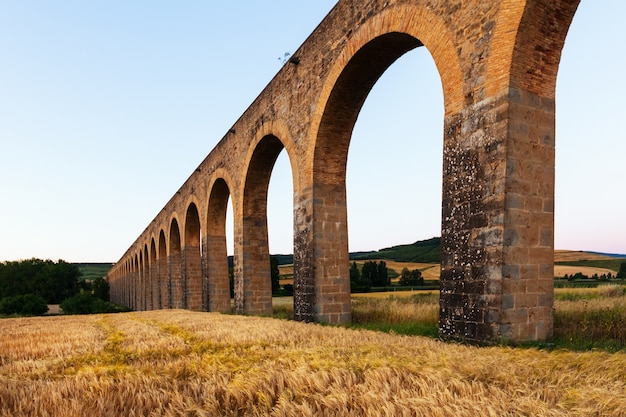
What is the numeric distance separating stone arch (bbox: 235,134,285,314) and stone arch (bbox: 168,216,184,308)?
11.8m

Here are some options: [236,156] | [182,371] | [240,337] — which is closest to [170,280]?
[236,156]

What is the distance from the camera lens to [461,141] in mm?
6082

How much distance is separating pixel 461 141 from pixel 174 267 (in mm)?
24616

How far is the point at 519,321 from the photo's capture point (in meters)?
5.28

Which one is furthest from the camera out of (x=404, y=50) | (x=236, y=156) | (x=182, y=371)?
(x=236, y=156)

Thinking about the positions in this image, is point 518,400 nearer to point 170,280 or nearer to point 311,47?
point 311,47

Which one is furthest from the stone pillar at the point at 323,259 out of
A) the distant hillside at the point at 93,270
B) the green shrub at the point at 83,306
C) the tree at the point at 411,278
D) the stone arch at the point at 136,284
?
the distant hillside at the point at 93,270

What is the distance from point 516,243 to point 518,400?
341 centimetres

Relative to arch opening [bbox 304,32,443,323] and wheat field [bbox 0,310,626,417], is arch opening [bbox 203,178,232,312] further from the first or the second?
wheat field [bbox 0,310,626,417]

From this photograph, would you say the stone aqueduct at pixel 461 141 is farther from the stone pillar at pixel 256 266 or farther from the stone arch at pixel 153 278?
the stone arch at pixel 153 278

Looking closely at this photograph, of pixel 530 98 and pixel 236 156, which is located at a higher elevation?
pixel 236 156

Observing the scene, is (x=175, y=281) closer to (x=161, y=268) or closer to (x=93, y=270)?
(x=161, y=268)

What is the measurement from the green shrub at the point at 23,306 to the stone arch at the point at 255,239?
110 ft

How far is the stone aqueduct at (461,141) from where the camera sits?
17.6 feet
